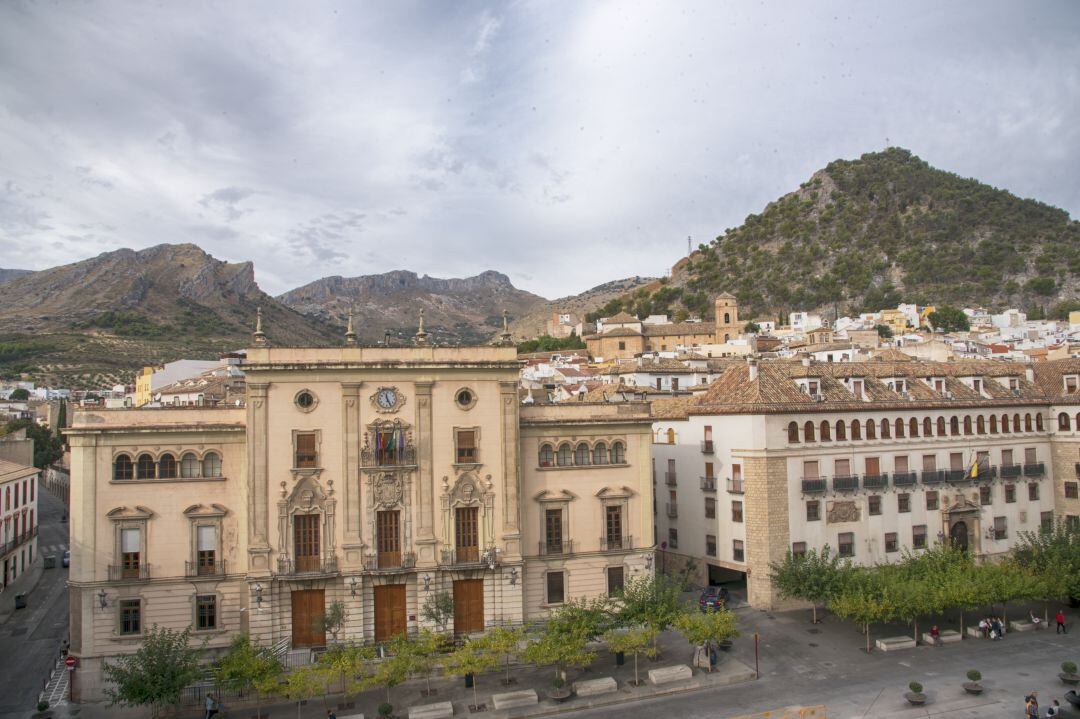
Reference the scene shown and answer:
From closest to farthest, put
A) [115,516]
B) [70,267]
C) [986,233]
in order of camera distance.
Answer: [115,516], [986,233], [70,267]

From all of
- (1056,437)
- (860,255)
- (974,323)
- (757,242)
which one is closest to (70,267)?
(757,242)

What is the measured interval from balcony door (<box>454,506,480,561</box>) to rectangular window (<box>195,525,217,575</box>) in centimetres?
993

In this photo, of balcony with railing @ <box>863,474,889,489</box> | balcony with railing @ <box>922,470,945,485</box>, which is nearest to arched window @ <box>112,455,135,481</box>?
balcony with railing @ <box>863,474,889,489</box>

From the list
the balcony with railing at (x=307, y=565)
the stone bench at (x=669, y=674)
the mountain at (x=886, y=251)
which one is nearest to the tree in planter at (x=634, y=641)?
the stone bench at (x=669, y=674)

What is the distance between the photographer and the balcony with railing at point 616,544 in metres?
37.0

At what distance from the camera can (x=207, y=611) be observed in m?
32.7

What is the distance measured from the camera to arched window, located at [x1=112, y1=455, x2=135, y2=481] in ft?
106

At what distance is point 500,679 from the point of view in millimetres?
32281

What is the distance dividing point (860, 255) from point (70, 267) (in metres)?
185

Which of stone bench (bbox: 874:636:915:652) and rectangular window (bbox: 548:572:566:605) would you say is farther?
rectangular window (bbox: 548:572:566:605)

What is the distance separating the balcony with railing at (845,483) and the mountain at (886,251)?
380 ft

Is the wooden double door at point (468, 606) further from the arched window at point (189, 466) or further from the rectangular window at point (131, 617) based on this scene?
the rectangular window at point (131, 617)

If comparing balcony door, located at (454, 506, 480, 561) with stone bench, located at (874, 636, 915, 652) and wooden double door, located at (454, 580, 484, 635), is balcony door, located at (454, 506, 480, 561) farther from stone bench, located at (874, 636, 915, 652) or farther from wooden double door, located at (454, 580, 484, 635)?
stone bench, located at (874, 636, 915, 652)

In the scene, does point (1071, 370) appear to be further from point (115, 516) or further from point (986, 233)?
point (986, 233)
